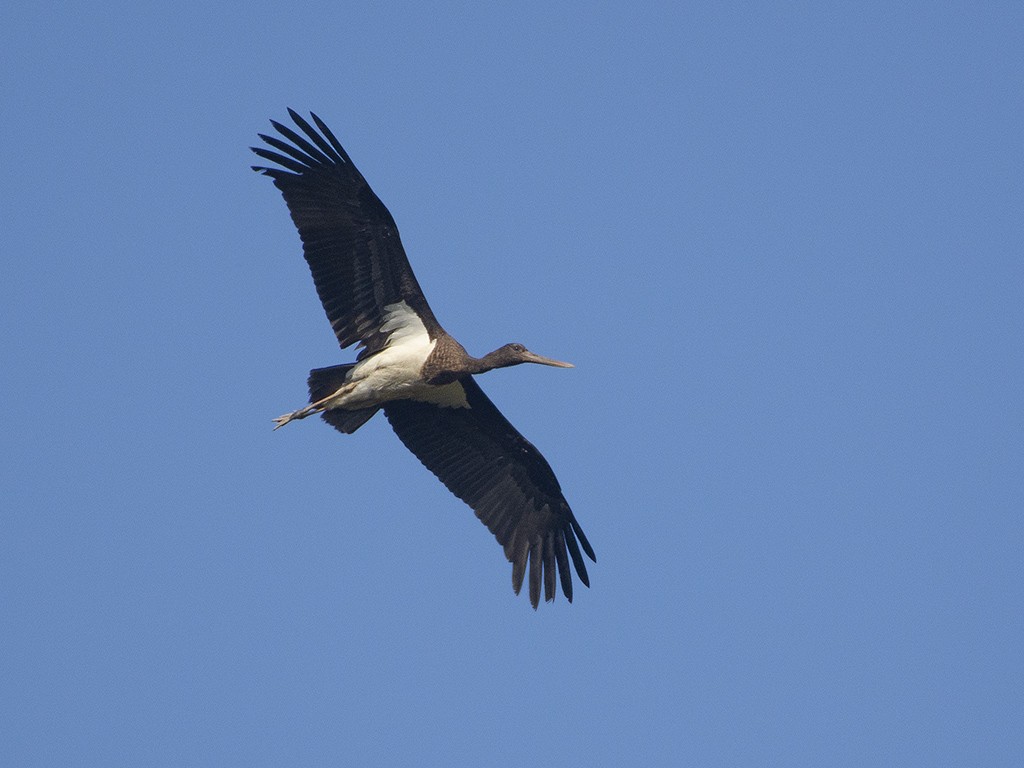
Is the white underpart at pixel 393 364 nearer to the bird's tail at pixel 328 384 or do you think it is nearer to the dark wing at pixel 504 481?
the bird's tail at pixel 328 384

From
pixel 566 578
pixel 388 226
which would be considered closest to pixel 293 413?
pixel 388 226

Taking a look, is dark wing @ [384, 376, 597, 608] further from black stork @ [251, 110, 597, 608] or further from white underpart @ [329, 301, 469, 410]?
white underpart @ [329, 301, 469, 410]

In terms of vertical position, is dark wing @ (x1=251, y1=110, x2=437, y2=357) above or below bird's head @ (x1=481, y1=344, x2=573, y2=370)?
above

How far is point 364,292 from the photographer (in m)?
17.1

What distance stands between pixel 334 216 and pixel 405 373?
1794 millimetres

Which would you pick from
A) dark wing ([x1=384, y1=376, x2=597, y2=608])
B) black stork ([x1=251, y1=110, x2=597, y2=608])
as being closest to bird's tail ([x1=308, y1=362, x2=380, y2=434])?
black stork ([x1=251, y1=110, x2=597, y2=608])

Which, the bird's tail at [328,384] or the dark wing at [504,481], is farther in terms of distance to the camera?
the dark wing at [504,481]

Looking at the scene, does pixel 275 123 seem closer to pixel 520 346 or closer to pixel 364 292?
pixel 364 292

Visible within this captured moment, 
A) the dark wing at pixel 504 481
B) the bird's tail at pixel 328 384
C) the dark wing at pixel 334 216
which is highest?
the dark wing at pixel 334 216

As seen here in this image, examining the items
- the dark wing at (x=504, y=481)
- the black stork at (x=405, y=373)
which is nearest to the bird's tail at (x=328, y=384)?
the black stork at (x=405, y=373)

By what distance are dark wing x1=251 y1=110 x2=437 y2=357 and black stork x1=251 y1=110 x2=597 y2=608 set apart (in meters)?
0.01

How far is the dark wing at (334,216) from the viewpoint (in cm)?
1673

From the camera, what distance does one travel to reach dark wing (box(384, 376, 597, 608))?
60.1ft

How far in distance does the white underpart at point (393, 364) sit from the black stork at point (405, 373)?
1 centimetres
